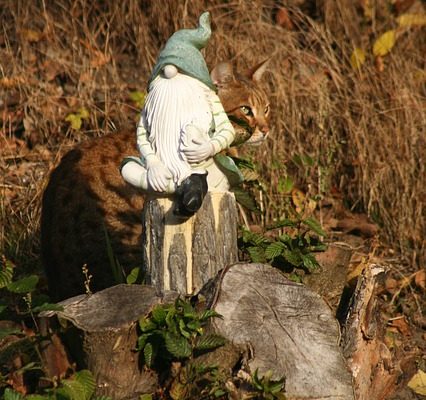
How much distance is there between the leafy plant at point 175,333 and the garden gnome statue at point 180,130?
1.15 feet

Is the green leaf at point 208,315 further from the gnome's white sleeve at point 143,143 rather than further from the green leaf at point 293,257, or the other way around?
the green leaf at point 293,257

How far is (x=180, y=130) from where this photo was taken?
3166 millimetres

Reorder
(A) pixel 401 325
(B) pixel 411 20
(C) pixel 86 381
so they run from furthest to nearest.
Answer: (B) pixel 411 20
(A) pixel 401 325
(C) pixel 86 381

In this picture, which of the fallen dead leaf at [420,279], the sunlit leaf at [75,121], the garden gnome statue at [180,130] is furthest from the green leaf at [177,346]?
the sunlit leaf at [75,121]

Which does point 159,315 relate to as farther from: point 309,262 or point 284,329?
point 309,262

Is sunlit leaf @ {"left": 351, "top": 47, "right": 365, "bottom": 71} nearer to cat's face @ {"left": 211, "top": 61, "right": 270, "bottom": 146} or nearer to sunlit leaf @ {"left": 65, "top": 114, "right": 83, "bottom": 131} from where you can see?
cat's face @ {"left": 211, "top": 61, "right": 270, "bottom": 146}

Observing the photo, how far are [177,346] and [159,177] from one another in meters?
0.58

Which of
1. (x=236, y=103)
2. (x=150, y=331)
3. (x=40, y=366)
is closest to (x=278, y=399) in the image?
(x=150, y=331)

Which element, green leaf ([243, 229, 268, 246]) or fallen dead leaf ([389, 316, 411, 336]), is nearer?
green leaf ([243, 229, 268, 246])

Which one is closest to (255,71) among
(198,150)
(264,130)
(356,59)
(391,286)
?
(264,130)

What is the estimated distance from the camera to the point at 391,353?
3781 mm

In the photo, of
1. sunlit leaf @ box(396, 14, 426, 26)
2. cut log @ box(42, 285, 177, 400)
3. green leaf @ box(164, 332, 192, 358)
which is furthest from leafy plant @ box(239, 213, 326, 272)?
sunlit leaf @ box(396, 14, 426, 26)

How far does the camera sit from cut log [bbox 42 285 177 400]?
9.86 feet

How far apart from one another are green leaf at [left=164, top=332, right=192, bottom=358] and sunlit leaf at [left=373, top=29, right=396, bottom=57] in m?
4.22
